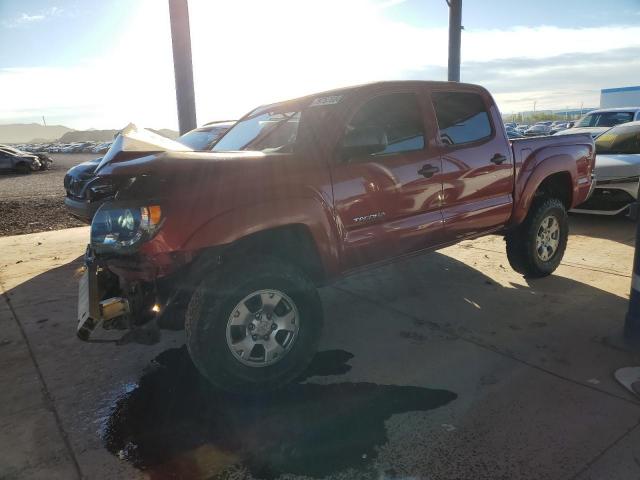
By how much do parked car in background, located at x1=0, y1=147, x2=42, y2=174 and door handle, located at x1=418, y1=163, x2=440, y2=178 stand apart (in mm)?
26903

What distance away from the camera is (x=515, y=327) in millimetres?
3836

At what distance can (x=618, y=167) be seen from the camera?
23.5ft

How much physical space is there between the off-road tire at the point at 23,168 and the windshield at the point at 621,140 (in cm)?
2626

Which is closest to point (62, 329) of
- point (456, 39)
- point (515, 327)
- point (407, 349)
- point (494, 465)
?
point (407, 349)

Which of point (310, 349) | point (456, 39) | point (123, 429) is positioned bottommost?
point (123, 429)

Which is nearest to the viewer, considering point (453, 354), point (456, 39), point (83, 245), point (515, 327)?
point (453, 354)

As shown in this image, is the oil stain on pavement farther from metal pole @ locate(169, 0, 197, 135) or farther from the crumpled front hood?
metal pole @ locate(169, 0, 197, 135)

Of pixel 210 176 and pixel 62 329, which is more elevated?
pixel 210 176

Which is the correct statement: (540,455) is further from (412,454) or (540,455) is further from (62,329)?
(62,329)

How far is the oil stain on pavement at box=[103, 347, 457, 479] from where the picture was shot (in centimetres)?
238

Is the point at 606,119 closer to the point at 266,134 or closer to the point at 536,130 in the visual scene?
the point at 266,134

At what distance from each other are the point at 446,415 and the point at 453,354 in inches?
31.1

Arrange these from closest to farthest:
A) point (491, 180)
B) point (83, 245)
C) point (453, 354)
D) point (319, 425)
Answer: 1. point (319, 425)
2. point (453, 354)
3. point (491, 180)
4. point (83, 245)

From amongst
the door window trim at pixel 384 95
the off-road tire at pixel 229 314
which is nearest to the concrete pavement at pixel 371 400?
the off-road tire at pixel 229 314
